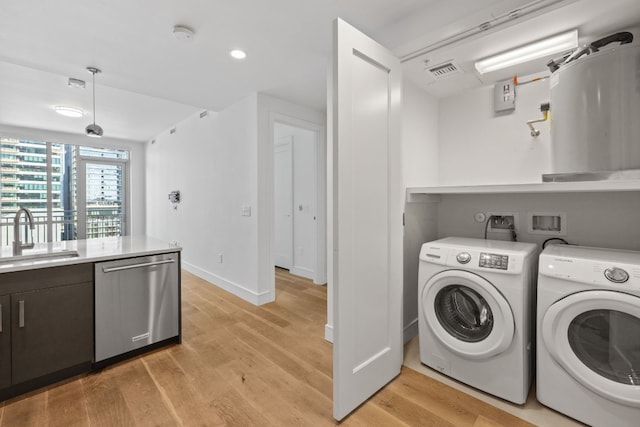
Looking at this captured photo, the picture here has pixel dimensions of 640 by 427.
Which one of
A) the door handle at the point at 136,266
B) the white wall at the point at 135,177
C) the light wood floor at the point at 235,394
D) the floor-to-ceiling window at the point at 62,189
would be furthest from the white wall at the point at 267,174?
the white wall at the point at 135,177

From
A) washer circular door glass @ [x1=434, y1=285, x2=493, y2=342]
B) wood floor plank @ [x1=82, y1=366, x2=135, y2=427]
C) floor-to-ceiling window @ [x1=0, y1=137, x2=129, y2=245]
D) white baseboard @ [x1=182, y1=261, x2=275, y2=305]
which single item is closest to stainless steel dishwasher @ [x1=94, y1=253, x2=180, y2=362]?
wood floor plank @ [x1=82, y1=366, x2=135, y2=427]

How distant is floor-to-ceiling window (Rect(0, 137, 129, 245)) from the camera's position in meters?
4.99

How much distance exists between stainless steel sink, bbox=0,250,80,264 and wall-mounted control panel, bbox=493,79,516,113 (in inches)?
137

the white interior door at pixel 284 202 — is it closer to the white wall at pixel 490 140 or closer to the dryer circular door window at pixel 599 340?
the white wall at pixel 490 140

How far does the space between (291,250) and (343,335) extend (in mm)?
3183

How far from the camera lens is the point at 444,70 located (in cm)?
224

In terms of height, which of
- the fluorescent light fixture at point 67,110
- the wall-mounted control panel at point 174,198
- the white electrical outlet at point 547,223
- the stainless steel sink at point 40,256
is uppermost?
the fluorescent light fixture at point 67,110

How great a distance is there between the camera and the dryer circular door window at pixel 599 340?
1.32 m

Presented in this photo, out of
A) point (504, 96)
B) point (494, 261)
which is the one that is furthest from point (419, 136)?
point (494, 261)

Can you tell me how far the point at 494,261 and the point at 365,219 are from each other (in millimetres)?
805

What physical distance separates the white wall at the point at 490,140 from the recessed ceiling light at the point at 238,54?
6.21ft

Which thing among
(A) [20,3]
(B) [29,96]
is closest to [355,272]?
(A) [20,3]

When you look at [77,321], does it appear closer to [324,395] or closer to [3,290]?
[3,290]

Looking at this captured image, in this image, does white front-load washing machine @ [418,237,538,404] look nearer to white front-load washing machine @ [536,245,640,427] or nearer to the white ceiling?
white front-load washing machine @ [536,245,640,427]
